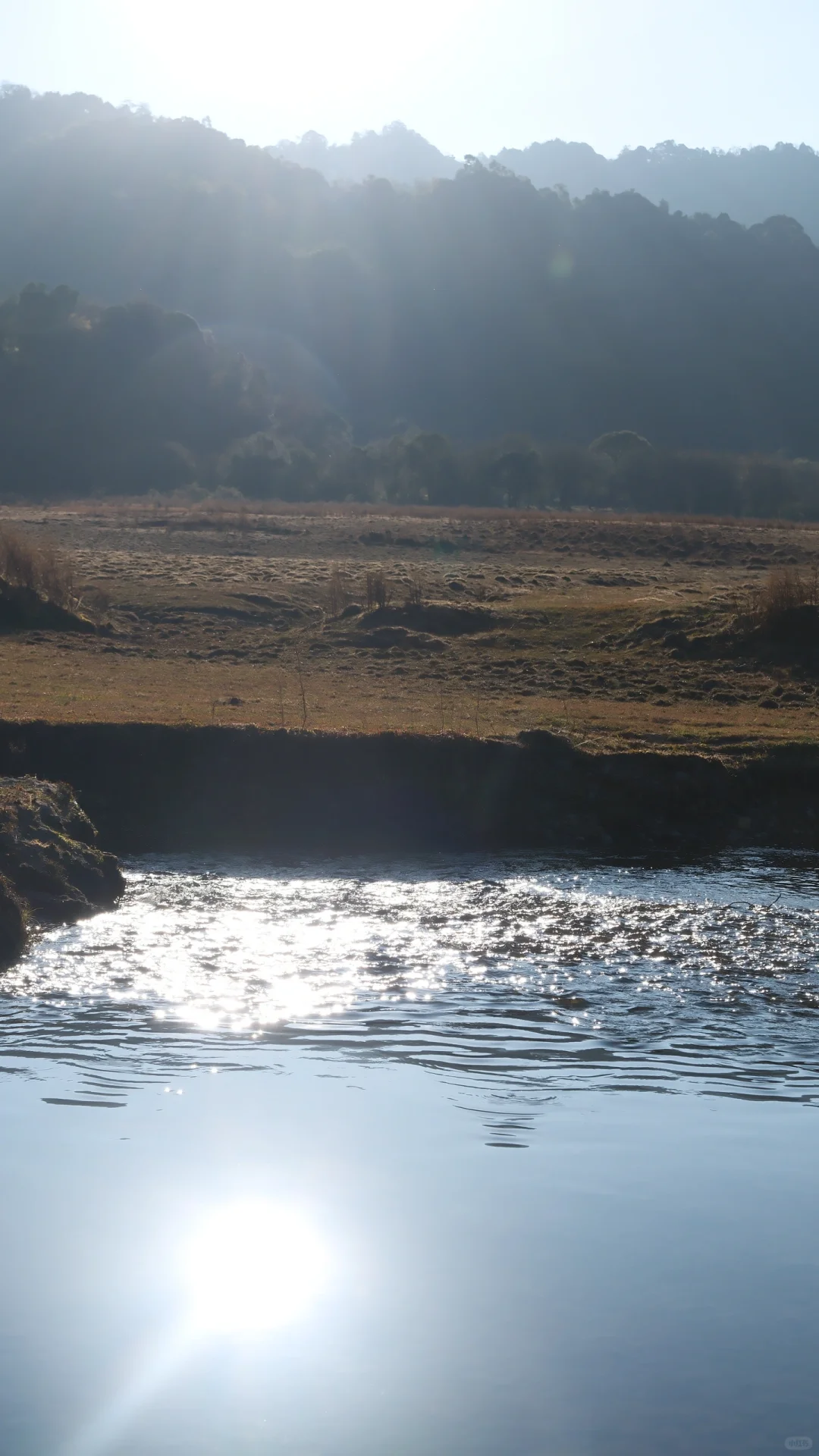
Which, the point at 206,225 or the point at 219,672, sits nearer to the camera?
the point at 219,672

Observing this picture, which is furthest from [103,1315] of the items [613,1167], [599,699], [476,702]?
[599,699]

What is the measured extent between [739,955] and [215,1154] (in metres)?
5.54

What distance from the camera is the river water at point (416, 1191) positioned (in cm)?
533

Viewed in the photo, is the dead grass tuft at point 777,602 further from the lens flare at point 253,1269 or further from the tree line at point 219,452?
the tree line at point 219,452

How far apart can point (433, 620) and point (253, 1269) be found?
2311 centimetres

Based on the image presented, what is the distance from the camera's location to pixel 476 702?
21375 millimetres

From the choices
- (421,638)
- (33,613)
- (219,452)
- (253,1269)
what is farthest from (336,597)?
(219,452)

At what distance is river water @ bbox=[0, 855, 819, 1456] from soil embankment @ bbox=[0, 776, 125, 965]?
0.33 metres

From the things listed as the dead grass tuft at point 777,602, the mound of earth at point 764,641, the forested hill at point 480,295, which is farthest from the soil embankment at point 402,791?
the forested hill at point 480,295

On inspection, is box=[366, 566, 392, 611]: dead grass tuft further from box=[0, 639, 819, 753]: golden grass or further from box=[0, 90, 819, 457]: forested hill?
box=[0, 90, 819, 457]: forested hill

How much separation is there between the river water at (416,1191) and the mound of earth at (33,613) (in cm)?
1569

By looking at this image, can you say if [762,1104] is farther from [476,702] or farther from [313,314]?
[313,314]

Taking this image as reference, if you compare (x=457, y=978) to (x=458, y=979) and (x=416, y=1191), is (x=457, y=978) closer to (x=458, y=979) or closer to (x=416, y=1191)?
(x=458, y=979)

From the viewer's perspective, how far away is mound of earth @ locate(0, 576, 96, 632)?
2717 centimetres
